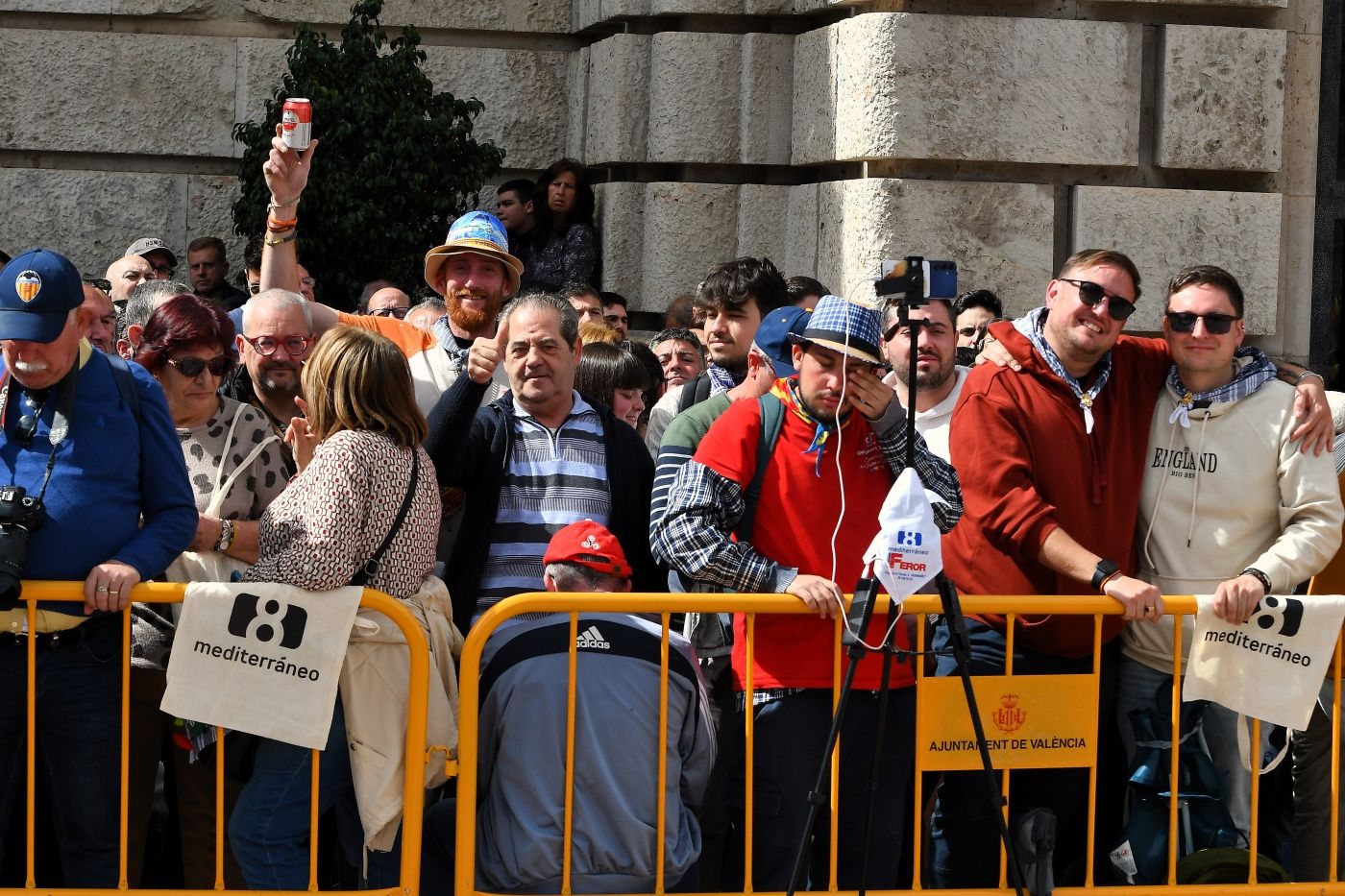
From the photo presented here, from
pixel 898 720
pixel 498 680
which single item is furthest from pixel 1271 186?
pixel 498 680

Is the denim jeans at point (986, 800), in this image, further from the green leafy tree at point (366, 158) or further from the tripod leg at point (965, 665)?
the green leafy tree at point (366, 158)

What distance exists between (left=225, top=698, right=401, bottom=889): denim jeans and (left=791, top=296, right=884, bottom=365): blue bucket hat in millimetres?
1486

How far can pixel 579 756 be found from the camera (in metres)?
4.11

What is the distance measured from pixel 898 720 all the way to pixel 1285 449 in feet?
4.33

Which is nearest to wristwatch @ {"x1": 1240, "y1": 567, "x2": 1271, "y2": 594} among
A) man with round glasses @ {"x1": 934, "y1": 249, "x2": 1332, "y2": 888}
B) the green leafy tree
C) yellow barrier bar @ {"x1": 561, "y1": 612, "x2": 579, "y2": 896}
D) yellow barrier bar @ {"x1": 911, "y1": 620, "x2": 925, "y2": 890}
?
man with round glasses @ {"x1": 934, "y1": 249, "x2": 1332, "y2": 888}

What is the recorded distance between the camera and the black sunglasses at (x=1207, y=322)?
15.3ft

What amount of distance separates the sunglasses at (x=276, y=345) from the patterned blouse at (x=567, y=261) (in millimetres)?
3114

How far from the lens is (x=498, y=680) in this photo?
4.14 m

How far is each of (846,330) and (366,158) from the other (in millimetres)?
4011

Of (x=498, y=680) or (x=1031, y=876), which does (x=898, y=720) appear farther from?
(x=498, y=680)

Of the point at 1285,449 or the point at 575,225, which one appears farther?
the point at 575,225

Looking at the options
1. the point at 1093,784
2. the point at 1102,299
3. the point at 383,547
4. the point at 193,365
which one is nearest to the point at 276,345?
the point at 193,365

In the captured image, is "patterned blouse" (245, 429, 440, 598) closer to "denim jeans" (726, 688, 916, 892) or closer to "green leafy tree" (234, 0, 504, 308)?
"denim jeans" (726, 688, 916, 892)

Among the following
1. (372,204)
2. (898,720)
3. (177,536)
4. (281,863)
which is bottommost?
(281,863)
